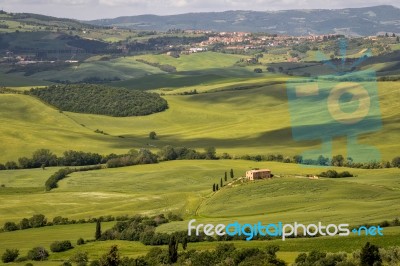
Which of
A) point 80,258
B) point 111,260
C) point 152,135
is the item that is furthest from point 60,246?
point 152,135

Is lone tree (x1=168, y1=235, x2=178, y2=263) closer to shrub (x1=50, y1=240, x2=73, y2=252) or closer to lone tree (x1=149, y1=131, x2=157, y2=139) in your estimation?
shrub (x1=50, y1=240, x2=73, y2=252)

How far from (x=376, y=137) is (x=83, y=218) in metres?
65.3

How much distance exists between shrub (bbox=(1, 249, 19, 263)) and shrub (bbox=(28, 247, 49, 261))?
4.31 ft

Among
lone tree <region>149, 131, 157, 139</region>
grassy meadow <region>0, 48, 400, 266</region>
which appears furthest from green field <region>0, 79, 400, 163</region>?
lone tree <region>149, 131, 157, 139</region>

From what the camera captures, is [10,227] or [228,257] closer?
[228,257]

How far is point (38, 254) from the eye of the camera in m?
78.6

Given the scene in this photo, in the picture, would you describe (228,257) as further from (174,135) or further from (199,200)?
(174,135)

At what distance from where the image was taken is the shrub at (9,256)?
77.8 meters

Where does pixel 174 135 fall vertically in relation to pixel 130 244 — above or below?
below

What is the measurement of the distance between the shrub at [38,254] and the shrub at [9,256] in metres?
1.31

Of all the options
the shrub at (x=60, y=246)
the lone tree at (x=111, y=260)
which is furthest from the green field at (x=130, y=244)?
the lone tree at (x=111, y=260)

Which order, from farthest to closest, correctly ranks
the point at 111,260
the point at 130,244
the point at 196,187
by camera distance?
the point at 196,187 < the point at 130,244 < the point at 111,260

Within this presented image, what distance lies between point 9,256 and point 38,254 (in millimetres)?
2684

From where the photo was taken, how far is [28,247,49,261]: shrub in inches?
3086
